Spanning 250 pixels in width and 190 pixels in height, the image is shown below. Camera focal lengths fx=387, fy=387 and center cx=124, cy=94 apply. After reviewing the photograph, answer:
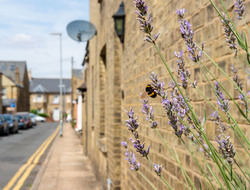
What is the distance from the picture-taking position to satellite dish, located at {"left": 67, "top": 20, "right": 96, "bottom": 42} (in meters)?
10.4

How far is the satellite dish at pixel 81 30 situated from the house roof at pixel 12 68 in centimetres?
6629

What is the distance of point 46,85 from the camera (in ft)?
301

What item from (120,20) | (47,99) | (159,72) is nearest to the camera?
(159,72)

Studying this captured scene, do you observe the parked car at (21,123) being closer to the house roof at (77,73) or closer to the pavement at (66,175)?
the pavement at (66,175)

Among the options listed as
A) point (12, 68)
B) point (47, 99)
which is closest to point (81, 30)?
point (12, 68)

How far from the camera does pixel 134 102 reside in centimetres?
493

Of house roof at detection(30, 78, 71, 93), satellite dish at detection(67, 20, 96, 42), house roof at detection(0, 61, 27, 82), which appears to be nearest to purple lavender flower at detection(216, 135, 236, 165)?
satellite dish at detection(67, 20, 96, 42)

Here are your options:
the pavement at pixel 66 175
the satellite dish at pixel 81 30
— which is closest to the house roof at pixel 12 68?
the pavement at pixel 66 175

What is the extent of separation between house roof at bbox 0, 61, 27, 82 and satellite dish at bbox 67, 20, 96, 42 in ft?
217

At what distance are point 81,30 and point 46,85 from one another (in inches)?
3268

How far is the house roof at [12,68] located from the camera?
75.0 meters

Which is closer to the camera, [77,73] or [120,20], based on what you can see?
[120,20]

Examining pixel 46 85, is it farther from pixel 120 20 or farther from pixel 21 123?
pixel 120 20

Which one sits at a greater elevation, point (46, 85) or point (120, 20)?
point (46, 85)
